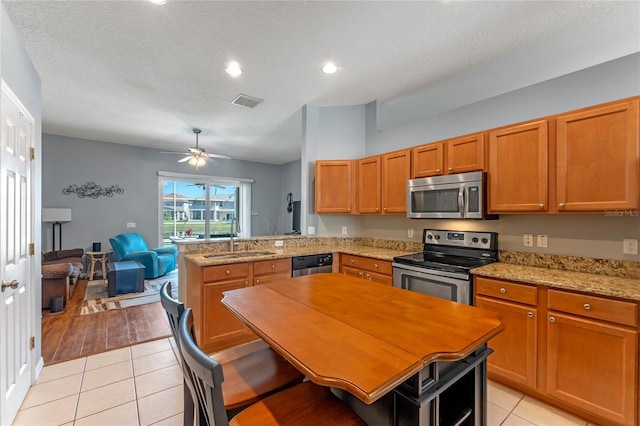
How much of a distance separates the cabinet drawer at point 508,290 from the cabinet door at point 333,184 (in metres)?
1.90

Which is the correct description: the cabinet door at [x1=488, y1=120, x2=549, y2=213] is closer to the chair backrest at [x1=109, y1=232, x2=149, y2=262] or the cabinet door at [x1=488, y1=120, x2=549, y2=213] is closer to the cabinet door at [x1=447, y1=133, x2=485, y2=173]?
the cabinet door at [x1=447, y1=133, x2=485, y2=173]

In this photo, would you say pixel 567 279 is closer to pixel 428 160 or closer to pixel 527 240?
pixel 527 240

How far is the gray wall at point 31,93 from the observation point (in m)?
1.78

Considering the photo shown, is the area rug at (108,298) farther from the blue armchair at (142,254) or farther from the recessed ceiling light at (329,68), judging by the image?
the recessed ceiling light at (329,68)

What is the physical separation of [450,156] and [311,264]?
6.22ft

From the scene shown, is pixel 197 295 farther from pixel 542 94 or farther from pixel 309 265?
pixel 542 94

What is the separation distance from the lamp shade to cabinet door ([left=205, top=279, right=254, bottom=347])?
15.2 feet

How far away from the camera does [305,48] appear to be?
2.53m

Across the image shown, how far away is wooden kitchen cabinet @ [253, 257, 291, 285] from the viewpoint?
2.99 metres

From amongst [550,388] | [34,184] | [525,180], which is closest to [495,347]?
[550,388]

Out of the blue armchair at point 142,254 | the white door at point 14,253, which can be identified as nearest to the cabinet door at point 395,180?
the white door at point 14,253

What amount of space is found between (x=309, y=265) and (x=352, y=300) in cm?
177

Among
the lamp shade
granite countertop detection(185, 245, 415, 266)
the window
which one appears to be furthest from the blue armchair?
granite countertop detection(185, 245, 415, 266)

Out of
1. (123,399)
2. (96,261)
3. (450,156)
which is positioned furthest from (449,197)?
(96,261)
